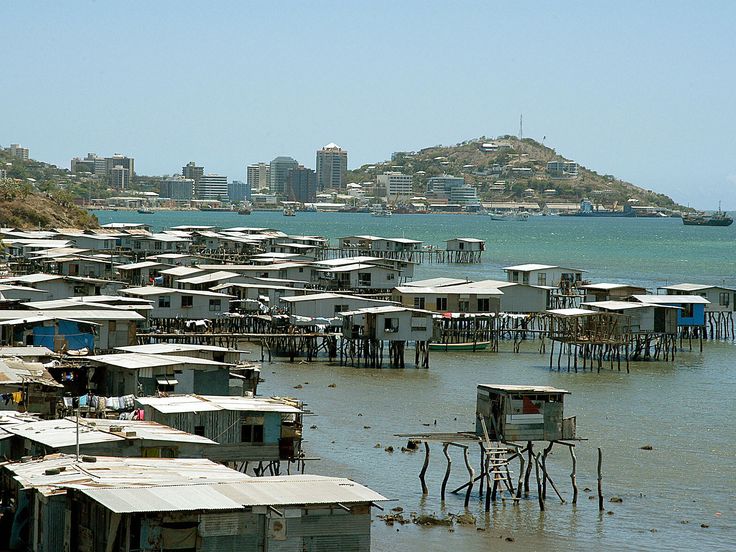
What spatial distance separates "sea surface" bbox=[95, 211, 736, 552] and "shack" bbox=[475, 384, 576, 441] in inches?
63.0

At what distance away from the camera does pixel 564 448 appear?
3647cm

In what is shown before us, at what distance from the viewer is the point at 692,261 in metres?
147

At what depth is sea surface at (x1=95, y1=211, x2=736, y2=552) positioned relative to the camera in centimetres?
2762

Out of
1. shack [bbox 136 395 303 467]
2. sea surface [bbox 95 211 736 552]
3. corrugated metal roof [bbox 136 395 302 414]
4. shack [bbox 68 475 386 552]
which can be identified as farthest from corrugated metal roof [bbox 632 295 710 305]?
shack [bbox 68 475 386 552]

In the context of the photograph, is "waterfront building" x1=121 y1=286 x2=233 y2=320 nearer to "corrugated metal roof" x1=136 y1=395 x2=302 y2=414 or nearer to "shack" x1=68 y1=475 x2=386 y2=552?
"corrugated metal roof" x1=136 y1=395 x2=302 y2=414

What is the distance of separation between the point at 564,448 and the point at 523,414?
684cm

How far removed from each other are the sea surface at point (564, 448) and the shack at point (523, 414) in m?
1.60

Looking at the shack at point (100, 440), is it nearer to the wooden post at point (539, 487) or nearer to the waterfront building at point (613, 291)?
the wooden post at point (539, 487)

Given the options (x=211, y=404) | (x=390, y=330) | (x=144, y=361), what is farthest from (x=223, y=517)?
(x=390, y=330)

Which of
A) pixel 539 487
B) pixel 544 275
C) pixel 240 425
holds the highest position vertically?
pixel 240 425

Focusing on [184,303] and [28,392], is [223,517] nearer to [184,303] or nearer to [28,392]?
[28,392]

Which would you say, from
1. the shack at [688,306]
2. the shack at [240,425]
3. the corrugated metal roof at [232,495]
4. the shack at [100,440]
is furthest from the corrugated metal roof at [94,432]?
the shack at [688,306]

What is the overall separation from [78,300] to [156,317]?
5.86m

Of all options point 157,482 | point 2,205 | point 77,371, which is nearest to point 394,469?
point 77,371
